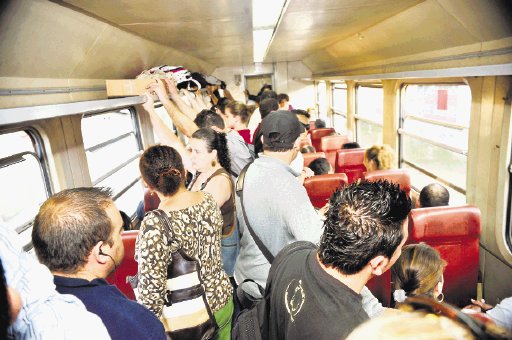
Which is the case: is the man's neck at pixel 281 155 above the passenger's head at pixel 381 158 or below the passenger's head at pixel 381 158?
above

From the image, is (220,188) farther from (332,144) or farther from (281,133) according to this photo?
(332,144)

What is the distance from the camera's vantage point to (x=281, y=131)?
1.88 meters

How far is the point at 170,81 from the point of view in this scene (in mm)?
3348

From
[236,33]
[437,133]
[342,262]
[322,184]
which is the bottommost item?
[437,133]

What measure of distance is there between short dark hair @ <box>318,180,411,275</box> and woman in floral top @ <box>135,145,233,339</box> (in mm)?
747

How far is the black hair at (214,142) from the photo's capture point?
2379 millimetres

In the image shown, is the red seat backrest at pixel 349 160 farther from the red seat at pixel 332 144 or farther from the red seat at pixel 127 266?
the red seat at pixel 127 266

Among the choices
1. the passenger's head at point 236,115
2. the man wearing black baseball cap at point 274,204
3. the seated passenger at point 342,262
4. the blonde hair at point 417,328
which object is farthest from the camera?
the passenger's head at point 236,115

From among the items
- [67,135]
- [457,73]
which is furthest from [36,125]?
[457,73]

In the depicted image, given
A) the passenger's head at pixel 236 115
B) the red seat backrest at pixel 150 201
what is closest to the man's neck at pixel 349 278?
the red seat backrest at pixel 150 201

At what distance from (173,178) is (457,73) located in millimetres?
1901

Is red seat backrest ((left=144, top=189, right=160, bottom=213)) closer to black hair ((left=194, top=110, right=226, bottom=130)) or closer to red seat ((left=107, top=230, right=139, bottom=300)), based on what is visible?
black hair ((left=194, top=110, right=226, bottom=130))

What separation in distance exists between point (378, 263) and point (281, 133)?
0.97 meters

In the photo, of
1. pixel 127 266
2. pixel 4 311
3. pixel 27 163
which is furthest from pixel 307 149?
pixel 4 311
